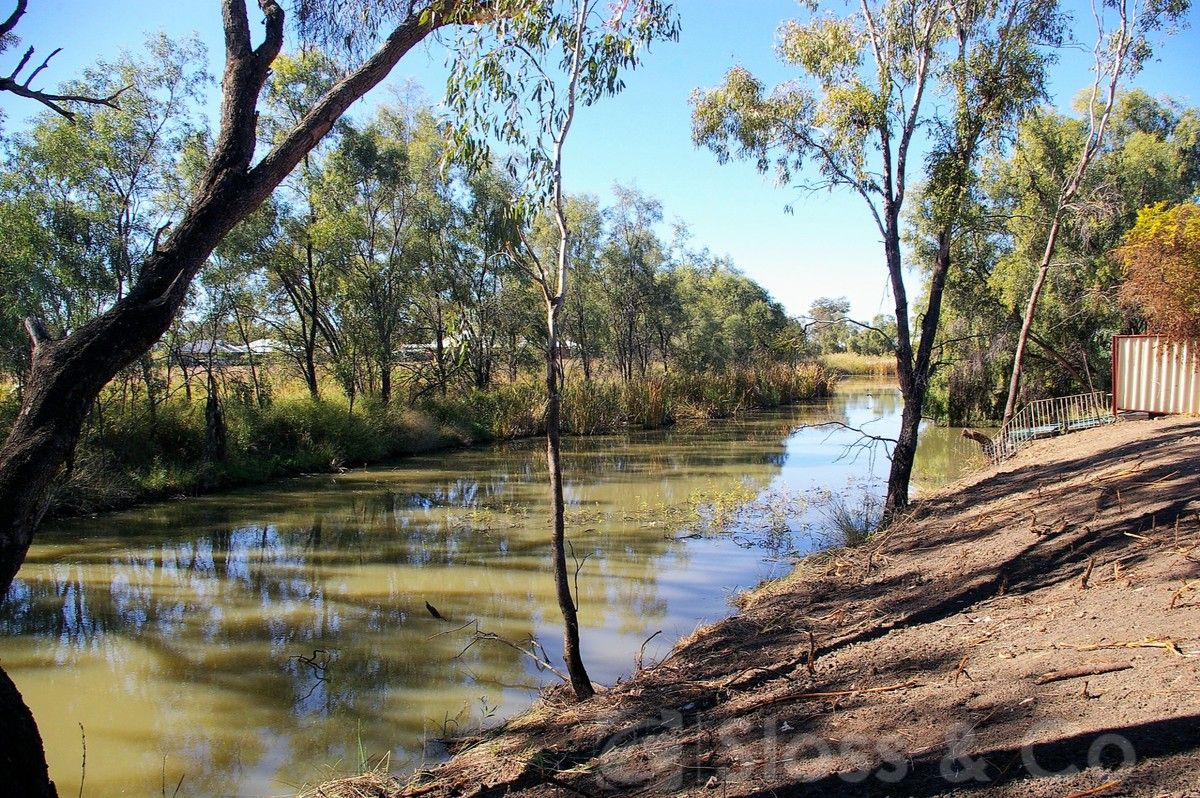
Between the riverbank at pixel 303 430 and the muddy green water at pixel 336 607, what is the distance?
83 cm

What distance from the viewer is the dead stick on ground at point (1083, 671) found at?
131 inches

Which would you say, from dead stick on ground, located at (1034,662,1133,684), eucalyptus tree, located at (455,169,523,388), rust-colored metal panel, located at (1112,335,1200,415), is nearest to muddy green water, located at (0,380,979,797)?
rust-colored metal panel, located at (1112,335,1200,415)

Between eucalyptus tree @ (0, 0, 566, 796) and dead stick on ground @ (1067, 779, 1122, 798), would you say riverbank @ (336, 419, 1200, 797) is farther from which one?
eucalyptus tree @ (0, 0, 566, 796)

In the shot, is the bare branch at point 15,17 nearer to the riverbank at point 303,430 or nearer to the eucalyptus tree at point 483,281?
the riverbank at point 303,430

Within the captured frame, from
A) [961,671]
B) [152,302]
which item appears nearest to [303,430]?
[152,302]

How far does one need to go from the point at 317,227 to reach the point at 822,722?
57.1ft

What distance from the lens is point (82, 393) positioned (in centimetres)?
325

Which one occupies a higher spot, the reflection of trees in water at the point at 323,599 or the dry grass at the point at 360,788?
the dry grass at the point at 360,788

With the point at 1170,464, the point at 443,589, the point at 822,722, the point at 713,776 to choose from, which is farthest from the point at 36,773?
the point at 1170,464

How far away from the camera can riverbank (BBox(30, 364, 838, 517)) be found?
13992 millimetres

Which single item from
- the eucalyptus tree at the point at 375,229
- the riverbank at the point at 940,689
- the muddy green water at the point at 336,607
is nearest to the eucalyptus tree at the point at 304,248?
the eucalyptus tree at the point at 375,229

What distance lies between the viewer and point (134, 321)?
3387mm

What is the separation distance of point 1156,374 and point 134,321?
15144 mm

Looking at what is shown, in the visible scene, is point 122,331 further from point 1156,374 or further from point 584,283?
point 584,283
